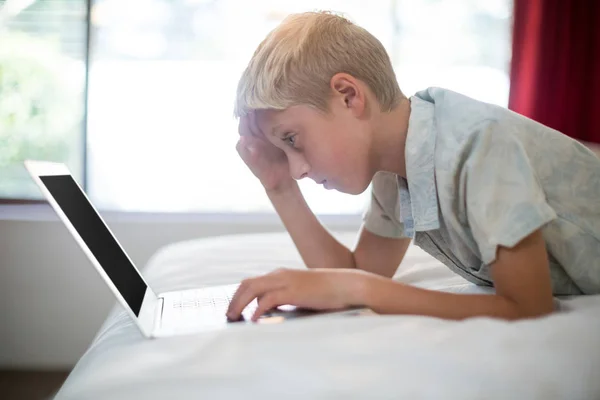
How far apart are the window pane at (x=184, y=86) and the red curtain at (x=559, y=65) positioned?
16cm

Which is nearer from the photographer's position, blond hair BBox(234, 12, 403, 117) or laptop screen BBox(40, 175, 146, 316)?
laptop screen BBox(40, 175, 146, 316)

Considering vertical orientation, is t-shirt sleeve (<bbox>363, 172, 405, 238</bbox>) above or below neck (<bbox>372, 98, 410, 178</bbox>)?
below

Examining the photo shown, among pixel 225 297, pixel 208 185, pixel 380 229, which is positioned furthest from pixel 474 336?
pixel 208 185

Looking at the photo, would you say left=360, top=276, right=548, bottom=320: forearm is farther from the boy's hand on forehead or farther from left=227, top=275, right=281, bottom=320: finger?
the boy's hand on forehead

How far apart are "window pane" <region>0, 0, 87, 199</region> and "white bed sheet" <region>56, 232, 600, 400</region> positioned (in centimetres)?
191

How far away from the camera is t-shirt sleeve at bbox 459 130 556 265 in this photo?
854 mm

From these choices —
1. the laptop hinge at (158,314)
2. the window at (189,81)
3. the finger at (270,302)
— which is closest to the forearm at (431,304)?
the finger at (270,302)

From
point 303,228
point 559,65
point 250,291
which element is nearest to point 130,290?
point 250,291

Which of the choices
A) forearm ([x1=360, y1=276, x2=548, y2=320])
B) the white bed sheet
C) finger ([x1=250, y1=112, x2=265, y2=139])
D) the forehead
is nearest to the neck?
the forehead

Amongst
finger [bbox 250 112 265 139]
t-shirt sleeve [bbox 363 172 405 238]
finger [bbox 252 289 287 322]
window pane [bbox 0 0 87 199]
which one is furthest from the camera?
window pane [bbox 0 0 87 199]

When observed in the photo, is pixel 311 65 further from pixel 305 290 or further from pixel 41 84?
pixel 41 84

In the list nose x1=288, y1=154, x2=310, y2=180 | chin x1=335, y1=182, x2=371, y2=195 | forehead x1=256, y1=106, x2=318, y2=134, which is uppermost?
forehead x1=256, y1=106, x2=318, y2=134

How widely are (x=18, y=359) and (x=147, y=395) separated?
7.05 ft

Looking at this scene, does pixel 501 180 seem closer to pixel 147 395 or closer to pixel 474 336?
pixel 474 336
